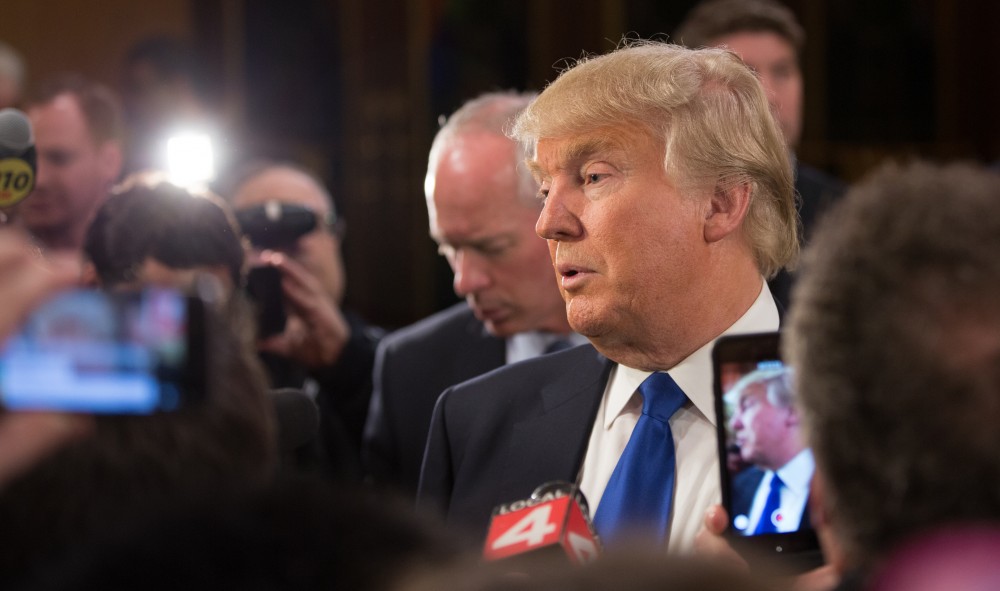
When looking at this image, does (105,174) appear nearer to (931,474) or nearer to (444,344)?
(444,344)

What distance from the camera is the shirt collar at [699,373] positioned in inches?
73.4

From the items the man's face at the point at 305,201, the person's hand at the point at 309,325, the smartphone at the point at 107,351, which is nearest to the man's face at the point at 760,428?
the smartphone at the point at 107,351

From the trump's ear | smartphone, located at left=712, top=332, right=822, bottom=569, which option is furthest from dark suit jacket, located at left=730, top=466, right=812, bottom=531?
the trump's ear

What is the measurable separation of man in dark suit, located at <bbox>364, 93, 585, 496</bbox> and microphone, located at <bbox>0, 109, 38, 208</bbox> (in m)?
1.47

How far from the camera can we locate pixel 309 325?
3193 mm

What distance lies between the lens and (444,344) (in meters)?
2.87

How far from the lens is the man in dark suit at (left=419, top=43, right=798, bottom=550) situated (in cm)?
188

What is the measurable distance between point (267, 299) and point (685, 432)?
1464 millimetres

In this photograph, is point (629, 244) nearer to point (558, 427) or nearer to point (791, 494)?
point (558, 427)

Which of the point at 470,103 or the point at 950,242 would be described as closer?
the point at 950,242

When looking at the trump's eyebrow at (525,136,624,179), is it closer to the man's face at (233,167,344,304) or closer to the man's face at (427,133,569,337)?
the man's face at (427,133,569,337)

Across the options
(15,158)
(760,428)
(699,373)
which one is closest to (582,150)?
(699,373)

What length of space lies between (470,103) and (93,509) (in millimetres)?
2240

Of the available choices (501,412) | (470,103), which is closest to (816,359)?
(501,412)
